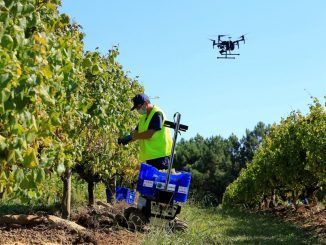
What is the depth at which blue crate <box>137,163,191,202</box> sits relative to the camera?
7431 mm

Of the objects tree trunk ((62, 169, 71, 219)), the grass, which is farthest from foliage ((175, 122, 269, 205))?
tree trunk ((62, 169, 71, 219))

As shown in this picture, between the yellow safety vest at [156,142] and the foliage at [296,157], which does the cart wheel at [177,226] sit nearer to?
the yellow safety vest at [156,142]

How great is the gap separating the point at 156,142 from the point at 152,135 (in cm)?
15

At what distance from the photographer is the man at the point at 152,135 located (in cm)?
764

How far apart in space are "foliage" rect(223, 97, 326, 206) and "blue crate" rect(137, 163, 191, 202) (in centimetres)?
656

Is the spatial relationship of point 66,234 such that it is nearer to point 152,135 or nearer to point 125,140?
point 125,140

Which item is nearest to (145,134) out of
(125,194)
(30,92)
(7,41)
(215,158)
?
(30,92)

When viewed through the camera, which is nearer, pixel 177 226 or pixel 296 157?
pixel 177 226

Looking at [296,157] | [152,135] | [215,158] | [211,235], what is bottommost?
[211,235]

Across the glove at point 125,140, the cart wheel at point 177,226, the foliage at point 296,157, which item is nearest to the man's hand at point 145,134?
the glove at point 125,140

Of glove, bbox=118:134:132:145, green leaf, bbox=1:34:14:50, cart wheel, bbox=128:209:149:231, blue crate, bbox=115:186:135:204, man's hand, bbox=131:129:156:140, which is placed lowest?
cart wheel, bbox=128:209:149:231

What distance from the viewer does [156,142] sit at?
781cm

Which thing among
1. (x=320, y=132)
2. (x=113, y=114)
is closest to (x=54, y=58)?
(x=113, y=114)

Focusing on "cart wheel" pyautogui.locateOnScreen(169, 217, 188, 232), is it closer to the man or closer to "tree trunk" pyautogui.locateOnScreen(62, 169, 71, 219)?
the man
